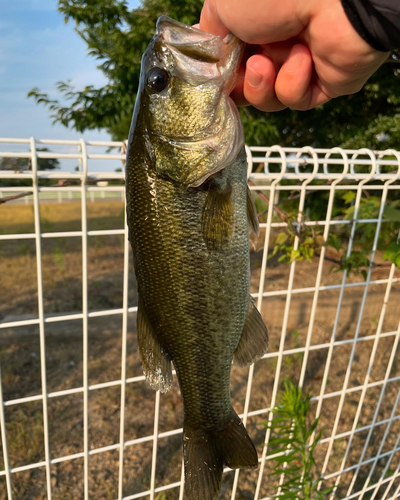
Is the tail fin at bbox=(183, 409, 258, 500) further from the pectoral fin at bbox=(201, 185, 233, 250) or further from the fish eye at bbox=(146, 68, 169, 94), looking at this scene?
the fish eye at bbox=(146, 68, 169, 94)

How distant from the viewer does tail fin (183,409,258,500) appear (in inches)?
52.0

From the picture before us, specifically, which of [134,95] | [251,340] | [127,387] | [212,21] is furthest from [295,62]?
[134,95]

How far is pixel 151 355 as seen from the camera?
1.29m

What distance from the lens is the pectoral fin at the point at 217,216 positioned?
1146mm

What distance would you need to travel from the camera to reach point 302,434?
200 cm

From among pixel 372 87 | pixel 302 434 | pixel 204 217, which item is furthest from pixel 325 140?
pixel 204 217

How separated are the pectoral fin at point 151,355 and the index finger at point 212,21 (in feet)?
3.18

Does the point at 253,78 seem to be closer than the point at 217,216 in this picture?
No

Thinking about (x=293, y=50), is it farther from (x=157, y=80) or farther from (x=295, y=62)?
(x=157, y=80)

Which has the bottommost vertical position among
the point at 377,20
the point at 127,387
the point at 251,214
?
the point at 127,387

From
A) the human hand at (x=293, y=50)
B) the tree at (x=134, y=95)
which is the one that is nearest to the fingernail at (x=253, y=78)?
the human hand at (x=293, y=50)

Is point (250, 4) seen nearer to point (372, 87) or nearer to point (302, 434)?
point (302, 434)

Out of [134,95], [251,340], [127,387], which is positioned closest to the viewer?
[251,340]

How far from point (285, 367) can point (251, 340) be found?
2.93 metres
